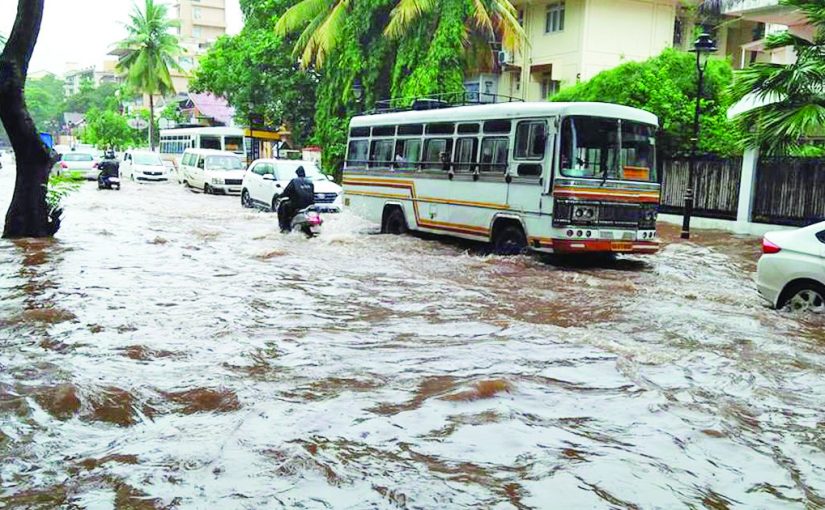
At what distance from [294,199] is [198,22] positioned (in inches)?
3687

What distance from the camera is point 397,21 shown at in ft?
85.1

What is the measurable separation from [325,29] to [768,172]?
52.3ft

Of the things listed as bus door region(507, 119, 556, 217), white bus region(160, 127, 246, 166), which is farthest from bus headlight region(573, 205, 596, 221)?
white bus region(160, 127, 246, 166)

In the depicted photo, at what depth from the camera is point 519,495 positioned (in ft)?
13.9

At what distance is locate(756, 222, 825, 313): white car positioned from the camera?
8328mm

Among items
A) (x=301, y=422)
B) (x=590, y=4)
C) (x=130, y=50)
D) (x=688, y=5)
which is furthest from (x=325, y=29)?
(x=130, y=50)

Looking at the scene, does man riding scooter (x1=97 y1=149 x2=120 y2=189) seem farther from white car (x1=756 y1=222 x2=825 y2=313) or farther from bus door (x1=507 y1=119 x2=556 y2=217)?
white car (x1=756 y1=222 x2=825 y2=313)

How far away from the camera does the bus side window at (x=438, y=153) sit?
14.4m

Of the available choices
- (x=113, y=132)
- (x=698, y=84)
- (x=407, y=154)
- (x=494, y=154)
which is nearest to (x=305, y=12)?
(x=407, y=154)

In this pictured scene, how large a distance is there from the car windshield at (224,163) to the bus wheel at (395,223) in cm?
1559

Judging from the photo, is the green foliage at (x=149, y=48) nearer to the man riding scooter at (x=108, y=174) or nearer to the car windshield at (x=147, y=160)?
the car windshield at (x=147, y=160)

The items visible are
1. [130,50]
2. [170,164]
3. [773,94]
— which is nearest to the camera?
[773,94]

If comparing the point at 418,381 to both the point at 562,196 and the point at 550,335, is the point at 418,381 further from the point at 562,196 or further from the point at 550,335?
the point at 562,196

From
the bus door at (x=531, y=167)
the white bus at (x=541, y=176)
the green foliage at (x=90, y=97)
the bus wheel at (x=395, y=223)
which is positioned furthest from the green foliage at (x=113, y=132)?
the bus door at (x=531, y=167)
